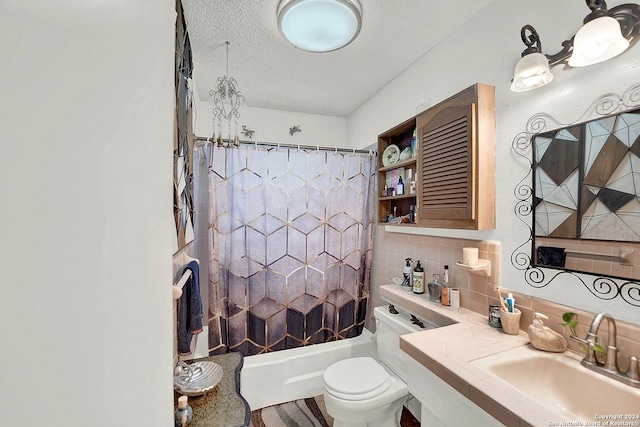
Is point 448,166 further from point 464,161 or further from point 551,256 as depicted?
point 551,256

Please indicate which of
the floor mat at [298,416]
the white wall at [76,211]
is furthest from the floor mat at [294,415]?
the white wall at [76,211]

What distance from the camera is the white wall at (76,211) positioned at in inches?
7.2

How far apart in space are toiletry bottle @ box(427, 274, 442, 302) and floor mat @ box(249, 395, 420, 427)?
92 centimetres

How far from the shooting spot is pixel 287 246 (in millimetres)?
2271

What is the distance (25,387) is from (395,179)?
2.09m

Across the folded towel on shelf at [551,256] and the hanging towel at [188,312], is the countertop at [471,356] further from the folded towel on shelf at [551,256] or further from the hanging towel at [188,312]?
the hanging towel at [188,312]

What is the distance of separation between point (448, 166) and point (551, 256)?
24.7 inches

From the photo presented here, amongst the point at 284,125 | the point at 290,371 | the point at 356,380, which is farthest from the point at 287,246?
the point at 284,125

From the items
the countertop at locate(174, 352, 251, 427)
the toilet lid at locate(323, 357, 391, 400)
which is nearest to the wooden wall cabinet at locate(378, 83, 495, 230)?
the toilet lid at locate(323, 357, 391, 400)

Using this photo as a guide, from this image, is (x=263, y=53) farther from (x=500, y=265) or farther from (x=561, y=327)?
(x=561, y=327)

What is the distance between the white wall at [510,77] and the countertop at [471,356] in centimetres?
28

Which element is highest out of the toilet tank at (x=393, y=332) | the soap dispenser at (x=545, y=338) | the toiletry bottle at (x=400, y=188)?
the toiletry bottle at (x=400, y=188)

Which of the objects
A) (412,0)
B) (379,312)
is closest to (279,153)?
(412,0)

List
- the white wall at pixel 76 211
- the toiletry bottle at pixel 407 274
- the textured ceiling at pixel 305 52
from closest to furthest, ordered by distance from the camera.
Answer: the white wall at pixel 76 211, the textured ceiling at pixel 305 52, the toiletry bottle at pixel 407 274
